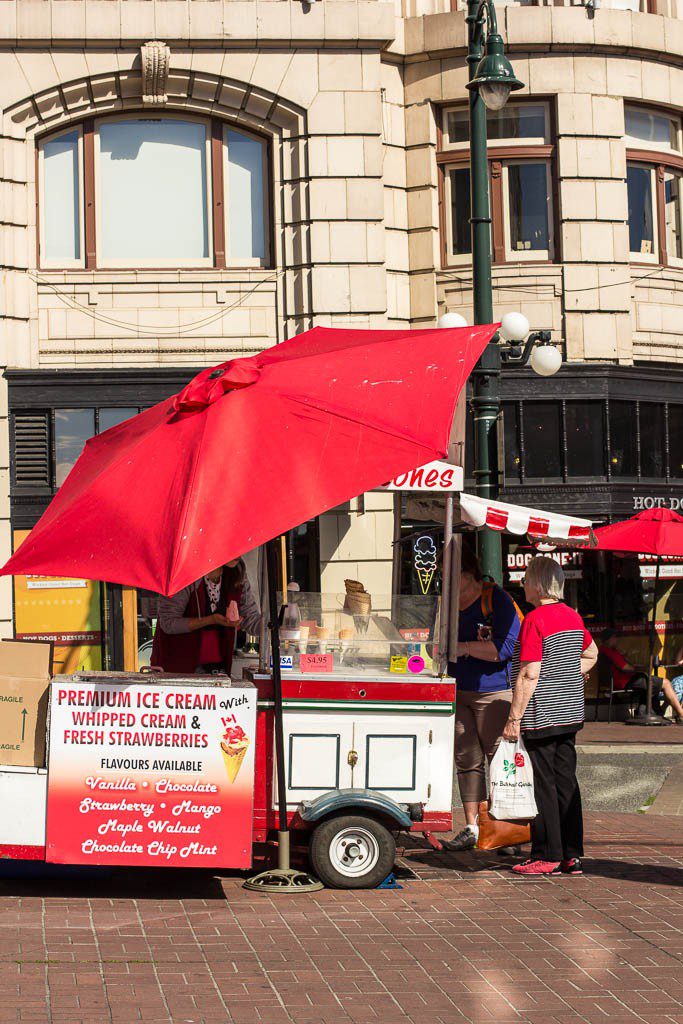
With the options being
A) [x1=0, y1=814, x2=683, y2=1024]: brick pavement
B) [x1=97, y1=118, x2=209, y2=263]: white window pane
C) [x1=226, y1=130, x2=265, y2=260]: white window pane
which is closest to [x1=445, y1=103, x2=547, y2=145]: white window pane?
[x1=226, y1=130, x2=265, y2=260]: white window pane

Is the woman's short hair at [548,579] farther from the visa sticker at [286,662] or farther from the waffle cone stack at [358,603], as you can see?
the visa sticker at [286,662]

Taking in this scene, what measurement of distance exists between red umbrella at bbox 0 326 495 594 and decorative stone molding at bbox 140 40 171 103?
978 cm

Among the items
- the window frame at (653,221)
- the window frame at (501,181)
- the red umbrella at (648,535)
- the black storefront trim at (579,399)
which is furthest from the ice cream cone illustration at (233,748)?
the window frame at (653,221)

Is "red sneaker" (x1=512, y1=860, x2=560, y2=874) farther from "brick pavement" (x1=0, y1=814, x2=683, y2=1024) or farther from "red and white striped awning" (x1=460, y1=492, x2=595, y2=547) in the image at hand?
"red and white striped awning" (x1=460, y1=492, x2=595, y2=547)

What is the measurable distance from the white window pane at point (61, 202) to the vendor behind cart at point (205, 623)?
9.15m

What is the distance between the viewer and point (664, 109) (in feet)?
60.5

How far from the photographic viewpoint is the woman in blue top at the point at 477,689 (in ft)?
29.5

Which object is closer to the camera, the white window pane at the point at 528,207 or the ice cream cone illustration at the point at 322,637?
the ice cream cone illustration at the point at 322,637

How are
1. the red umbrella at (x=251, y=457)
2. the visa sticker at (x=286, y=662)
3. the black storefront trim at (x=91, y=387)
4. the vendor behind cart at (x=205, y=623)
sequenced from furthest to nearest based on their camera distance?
the black storefront trim at (x=91, y=387), the vendor behind cart at (x=205, y=623), the visa sticker at (x=286, y=662), the red umbrella at (x=251, y=457)

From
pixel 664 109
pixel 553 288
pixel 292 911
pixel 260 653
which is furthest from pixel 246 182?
pixel 292 911

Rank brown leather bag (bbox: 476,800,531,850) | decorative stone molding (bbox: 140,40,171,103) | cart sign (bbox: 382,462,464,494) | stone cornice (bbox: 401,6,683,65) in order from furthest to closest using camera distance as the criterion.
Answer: stone cornice (bbox: 401,6,683,65), decorative stone molding (bbox: 140,40,171,103), cart sign (bbox: 382,462,464,494), brown leather bag (bbox: 476,800,531,850)

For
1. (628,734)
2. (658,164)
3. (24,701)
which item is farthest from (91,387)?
(24,701)

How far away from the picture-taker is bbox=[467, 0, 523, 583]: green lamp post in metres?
11.8

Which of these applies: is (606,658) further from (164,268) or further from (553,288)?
(164,268)
